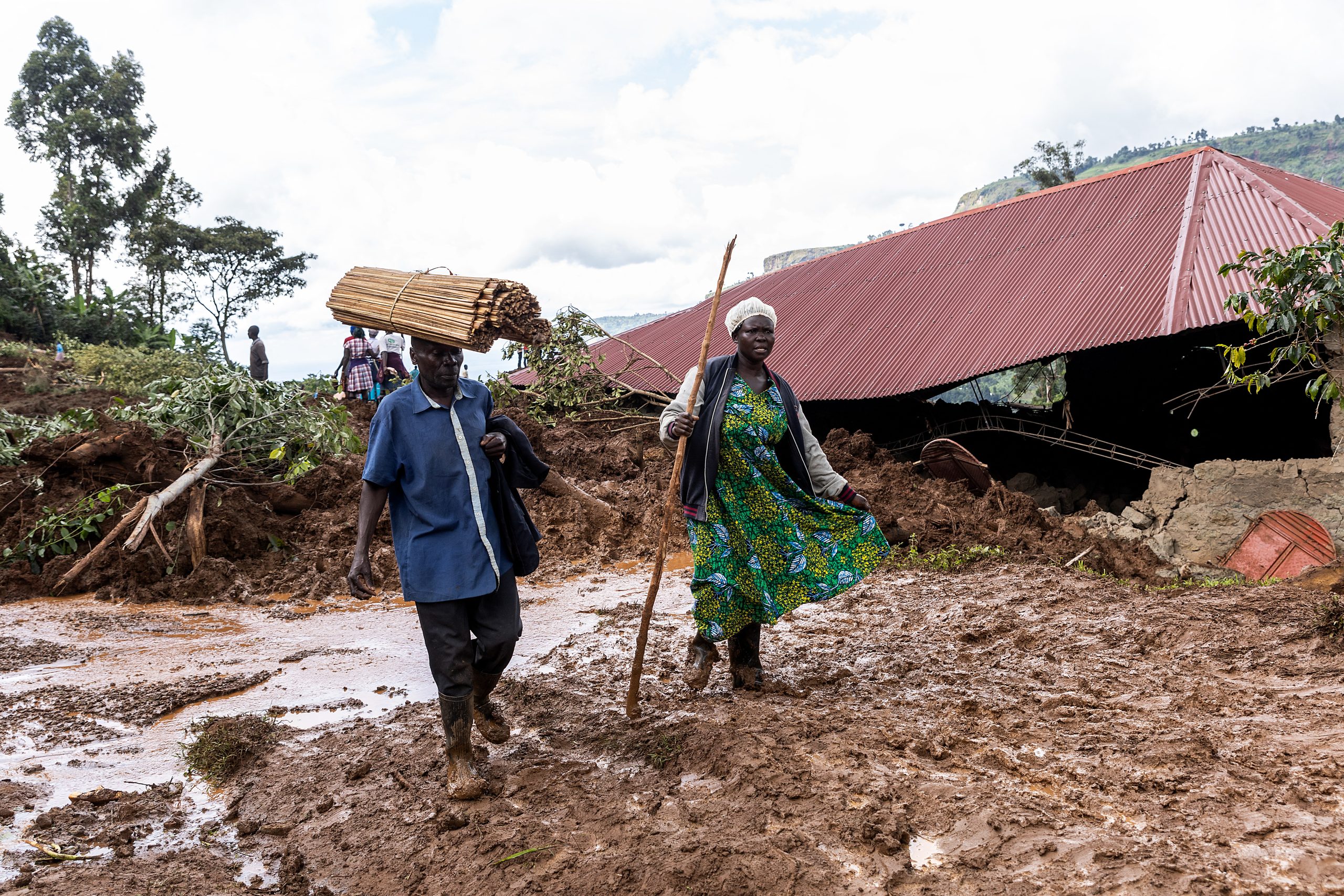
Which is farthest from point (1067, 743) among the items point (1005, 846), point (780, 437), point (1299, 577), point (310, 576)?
point (310, 576)

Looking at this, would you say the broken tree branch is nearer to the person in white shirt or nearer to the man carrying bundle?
the person in white shirt

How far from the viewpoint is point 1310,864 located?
2.36 m

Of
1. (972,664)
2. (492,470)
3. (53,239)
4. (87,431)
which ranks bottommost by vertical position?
(972,664)

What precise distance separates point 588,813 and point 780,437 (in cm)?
191

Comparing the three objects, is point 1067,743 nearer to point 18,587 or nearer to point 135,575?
point 135,575

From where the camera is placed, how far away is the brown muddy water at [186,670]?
3.94 metres

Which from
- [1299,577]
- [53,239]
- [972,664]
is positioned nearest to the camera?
[972,664]

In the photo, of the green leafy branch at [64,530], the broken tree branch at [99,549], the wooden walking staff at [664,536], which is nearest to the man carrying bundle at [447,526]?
the wooden walking staff at [664,536]

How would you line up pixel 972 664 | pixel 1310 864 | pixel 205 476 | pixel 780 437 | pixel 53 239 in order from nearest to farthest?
1. pixel 1310 864
2. pixel 780 437
3. pixel 972 664
4. pixel 205 476
5. pixel 53 239

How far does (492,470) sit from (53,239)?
2882 centimetres

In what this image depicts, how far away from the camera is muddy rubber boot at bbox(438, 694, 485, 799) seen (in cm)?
331

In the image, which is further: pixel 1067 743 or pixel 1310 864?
pixel 1067 743

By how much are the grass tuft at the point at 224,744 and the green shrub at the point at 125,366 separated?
1440 centimetres

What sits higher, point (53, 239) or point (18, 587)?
point (53, 239)
